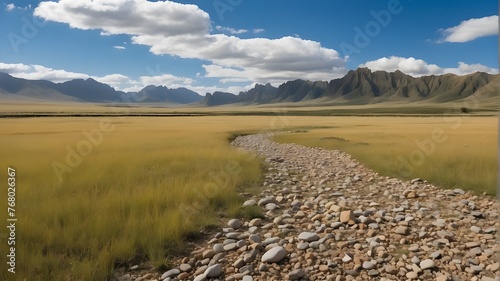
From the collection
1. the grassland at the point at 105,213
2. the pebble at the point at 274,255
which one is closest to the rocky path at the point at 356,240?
the pebble at the point at 274,255

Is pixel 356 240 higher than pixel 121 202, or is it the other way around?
pixel 121 202

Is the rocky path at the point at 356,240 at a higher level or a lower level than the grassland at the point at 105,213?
lower

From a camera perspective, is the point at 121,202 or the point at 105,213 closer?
the point at 105,213

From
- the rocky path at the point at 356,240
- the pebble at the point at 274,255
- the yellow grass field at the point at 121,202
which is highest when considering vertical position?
the yellow grass field at the point at 121,202

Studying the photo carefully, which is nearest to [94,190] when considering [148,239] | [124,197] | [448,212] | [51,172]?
[124,197]

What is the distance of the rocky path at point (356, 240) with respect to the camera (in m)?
5.75

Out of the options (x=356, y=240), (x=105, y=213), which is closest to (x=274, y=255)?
(x=356, y=240)

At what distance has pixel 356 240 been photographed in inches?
282

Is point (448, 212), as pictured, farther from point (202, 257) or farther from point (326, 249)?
point (202, 257)

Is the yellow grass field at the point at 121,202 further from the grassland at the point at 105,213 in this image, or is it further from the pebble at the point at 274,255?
the pebble at the point at 274,255

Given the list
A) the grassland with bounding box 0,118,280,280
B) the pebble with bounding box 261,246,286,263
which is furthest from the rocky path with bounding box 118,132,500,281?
the grassland with bounding box 0,118,280,280

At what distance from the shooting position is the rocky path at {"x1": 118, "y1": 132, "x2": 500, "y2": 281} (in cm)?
575

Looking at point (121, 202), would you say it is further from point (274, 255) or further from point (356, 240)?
point (356, 240)

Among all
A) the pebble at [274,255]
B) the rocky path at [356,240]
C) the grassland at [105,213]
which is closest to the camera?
the grassland at [105,213]
